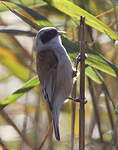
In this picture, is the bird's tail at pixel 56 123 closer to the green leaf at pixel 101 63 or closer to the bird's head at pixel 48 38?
the green leaf at pixel 101 63

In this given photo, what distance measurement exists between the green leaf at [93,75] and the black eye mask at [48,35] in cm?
30

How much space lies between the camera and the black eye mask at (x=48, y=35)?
96.4 inches

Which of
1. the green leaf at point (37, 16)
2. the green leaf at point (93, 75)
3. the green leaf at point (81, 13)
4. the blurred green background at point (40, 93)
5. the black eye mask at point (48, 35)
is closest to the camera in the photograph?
the green leaf at point (81, 13)

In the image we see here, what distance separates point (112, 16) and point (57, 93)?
79 centimetres

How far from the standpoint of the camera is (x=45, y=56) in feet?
8.48

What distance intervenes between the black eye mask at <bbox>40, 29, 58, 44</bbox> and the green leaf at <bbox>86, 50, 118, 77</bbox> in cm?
34

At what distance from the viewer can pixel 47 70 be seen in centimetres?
247

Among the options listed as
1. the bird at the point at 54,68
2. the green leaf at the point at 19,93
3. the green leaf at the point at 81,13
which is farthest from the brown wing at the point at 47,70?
the green leaf at the point at 81,13

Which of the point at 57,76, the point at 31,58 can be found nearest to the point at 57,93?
the point at 57,76

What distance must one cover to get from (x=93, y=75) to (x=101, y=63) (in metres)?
0.18

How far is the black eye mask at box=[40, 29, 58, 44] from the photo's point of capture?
2.45 meters

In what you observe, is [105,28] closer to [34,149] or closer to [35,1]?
[35,1]

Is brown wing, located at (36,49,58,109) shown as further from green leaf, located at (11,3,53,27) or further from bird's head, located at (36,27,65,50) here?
green leaf, located at (11,3,53,27)

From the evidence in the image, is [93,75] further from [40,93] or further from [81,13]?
[40,93]
